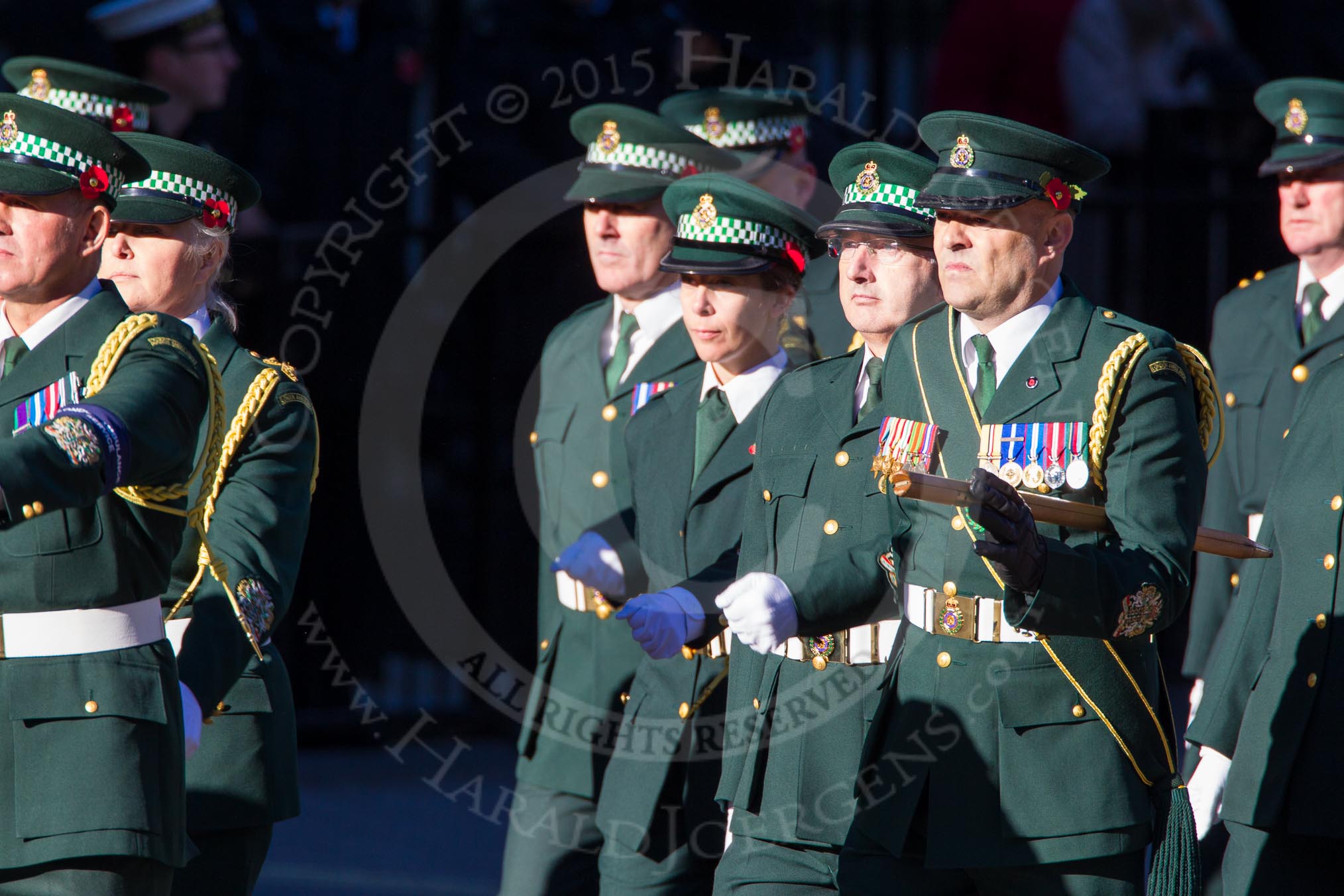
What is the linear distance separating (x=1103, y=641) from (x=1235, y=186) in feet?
15.2

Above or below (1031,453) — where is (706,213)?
above

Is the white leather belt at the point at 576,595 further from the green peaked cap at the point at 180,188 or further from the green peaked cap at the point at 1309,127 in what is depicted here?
the green peaked cap at the point at 1309,127

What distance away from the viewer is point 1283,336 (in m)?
5.48

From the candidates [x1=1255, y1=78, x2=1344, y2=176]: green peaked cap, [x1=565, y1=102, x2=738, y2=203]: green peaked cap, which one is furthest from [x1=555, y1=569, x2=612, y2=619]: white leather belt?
[x1=1255, y1=78, x2=1344, y2=176]: green peaked cap

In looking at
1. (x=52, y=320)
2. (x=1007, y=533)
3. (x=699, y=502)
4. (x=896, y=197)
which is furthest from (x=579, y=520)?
(x=1007, y=533)

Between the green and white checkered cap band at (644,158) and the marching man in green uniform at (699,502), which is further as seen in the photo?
the green and white checkered cap band at (644,158)

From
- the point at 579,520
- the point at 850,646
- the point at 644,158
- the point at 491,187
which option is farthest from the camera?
the point at 491,187

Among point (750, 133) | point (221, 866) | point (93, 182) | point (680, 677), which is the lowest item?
point (221, 866)

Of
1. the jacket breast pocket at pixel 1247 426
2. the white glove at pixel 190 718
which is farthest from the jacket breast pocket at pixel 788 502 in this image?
the jacket breast pocket at pixel 1247 426

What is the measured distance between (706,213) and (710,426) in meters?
0.48

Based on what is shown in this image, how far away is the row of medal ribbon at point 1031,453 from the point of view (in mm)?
3559

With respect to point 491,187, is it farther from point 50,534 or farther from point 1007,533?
point 1007,533

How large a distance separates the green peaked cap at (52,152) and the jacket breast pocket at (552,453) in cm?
203

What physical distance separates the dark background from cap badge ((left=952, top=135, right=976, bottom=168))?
3853 millimetres
